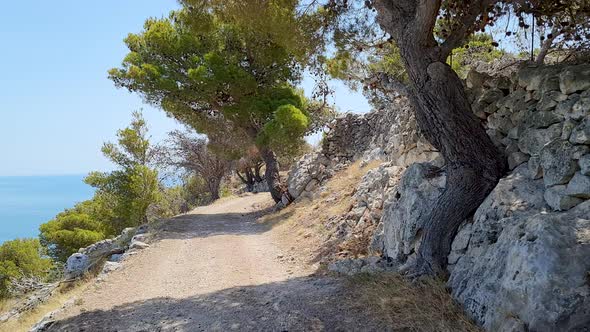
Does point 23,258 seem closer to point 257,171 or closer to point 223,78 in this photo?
point 257,171

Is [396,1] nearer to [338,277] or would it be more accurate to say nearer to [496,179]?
[496,179]

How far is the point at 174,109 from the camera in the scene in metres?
19.4

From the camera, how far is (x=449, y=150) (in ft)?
21.6

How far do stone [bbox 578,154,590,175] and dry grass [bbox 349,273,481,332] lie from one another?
1.91 meters

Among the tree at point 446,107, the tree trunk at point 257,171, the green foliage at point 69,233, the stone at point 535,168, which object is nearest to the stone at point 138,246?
the tree at point 446,107

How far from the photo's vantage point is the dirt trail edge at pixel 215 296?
19.0ft

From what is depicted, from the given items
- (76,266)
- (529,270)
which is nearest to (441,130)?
(529,270)

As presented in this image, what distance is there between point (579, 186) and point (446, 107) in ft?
7.74

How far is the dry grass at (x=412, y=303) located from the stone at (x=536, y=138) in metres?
2.07

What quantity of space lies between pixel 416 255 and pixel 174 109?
15.1m

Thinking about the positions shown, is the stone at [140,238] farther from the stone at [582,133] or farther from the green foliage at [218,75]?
the stone at [582,133]

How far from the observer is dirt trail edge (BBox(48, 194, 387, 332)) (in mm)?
5777

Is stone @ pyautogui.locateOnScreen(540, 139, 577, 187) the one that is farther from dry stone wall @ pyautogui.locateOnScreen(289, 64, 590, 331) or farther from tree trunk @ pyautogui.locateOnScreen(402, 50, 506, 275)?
tree trunk @ pyautogui.locateOnScreen(402, 50, 506, 275)

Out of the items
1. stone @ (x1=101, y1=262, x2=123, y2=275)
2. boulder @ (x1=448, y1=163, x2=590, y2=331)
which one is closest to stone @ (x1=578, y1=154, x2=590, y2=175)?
boulder @ (x1=448, y1=163, x2=590, y2=331)
